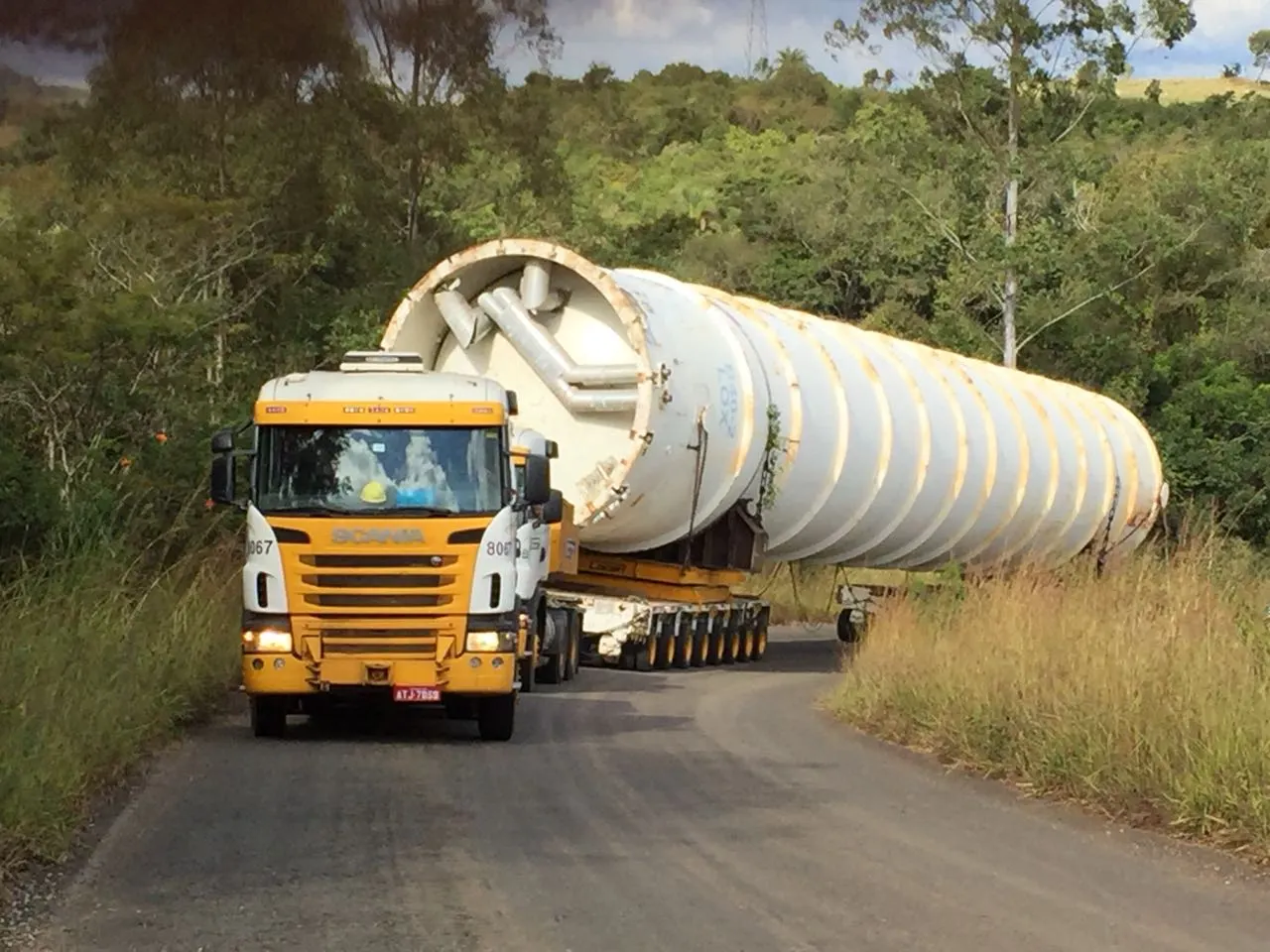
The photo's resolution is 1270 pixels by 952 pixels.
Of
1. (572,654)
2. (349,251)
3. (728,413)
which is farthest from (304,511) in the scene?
(349,251)

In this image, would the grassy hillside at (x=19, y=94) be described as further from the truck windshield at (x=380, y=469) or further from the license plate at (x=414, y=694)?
the license plate at (x=414, y=694)

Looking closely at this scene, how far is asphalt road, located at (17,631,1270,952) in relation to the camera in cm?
708

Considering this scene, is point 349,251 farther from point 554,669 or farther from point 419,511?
point 419,511

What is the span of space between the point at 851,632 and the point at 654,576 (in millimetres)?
6540

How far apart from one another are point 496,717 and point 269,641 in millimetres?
1667

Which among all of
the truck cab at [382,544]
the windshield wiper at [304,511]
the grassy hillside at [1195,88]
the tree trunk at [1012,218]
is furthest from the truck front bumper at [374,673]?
the grassy hillside at [1195,88]

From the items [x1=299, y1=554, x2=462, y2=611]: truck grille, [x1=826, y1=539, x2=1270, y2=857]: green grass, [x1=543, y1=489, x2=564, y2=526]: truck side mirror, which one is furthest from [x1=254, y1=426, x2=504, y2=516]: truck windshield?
[x1=826, y1=539, x2=1270, y2=857]: green grass

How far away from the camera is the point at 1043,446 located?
84.2 feet

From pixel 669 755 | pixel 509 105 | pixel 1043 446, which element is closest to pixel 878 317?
pixel 509 105

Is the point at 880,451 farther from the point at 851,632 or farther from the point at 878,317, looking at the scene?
the point at 878,317

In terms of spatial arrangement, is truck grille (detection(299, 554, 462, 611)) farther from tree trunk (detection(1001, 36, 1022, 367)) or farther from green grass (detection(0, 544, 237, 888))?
tree trunk (detection(1001, 36, 1022, 367))

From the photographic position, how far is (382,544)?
12.5 m

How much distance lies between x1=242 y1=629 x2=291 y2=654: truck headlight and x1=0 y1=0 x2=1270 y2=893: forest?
78 centimetres

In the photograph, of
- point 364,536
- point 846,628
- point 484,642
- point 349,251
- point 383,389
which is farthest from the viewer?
point 349,251
